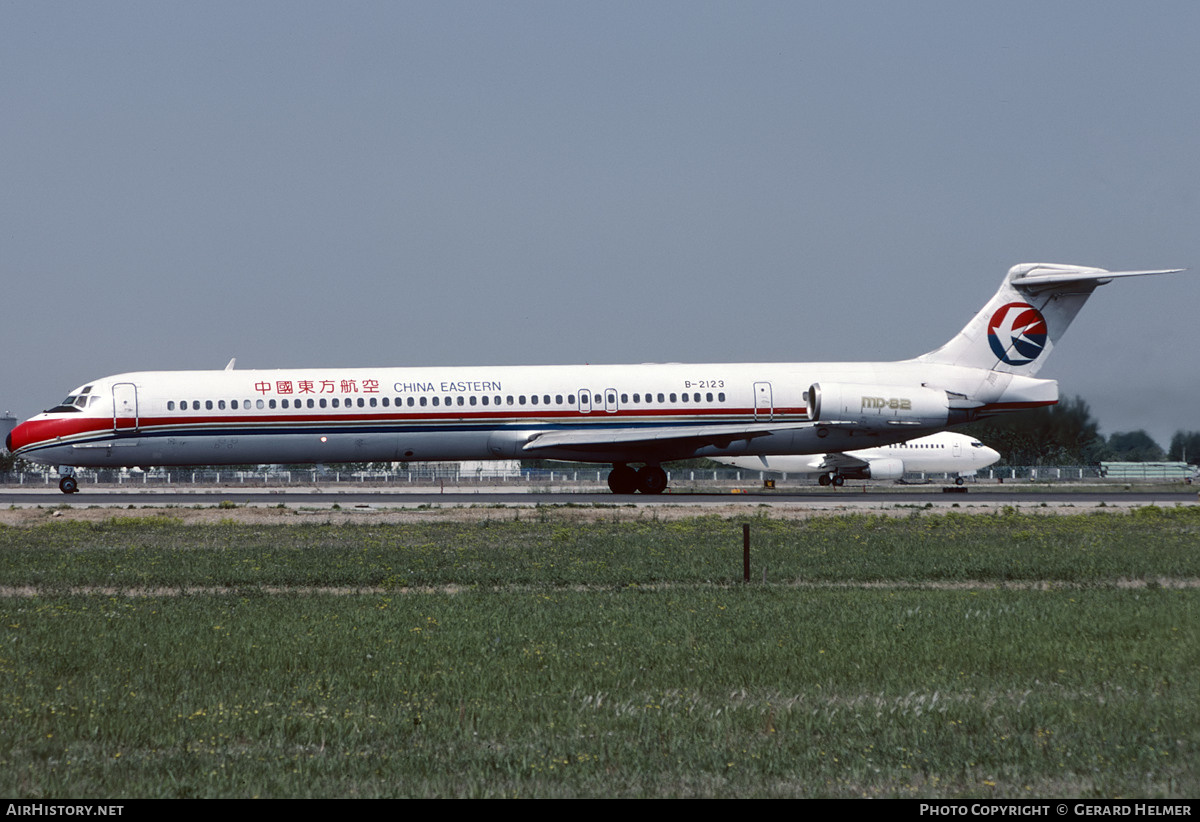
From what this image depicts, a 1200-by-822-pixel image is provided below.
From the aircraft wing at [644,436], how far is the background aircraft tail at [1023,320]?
22.5 ft

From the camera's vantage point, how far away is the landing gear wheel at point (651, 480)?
40.5 metres

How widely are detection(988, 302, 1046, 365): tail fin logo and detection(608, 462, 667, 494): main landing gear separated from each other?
12.2 m

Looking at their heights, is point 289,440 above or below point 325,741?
above

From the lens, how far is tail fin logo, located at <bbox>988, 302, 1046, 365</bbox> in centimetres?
3997

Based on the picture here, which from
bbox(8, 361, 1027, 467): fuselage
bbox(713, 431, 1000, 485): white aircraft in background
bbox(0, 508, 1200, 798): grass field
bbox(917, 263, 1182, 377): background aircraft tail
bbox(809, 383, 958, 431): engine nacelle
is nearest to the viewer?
bbox(0, 508, 1200, 798): grass field

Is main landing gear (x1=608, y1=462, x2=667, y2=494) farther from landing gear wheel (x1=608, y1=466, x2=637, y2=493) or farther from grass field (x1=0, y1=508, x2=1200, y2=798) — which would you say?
grass field (x1=0, y1=508, x2=1200, y2=798)

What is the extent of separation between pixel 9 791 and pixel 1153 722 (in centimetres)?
731

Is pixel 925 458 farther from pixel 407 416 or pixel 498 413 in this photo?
pixel 407 416

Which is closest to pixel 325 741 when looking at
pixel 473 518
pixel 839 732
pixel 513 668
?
pixel 513 668

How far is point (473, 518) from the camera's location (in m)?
29.5

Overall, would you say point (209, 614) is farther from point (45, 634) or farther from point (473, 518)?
point (473, 518)

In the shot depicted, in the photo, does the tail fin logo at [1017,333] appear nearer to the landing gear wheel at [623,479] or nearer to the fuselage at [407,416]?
the fuselage at [407,416]

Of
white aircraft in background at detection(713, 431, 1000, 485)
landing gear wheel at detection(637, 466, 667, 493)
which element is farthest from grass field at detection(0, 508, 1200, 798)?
white aircraft in background at detection(713, 431, 1000, 485)
